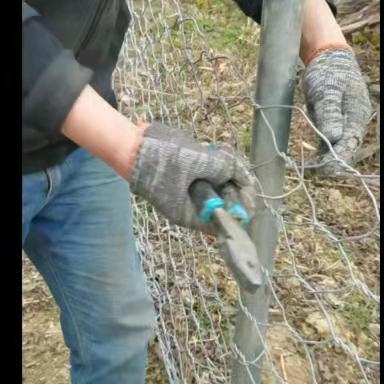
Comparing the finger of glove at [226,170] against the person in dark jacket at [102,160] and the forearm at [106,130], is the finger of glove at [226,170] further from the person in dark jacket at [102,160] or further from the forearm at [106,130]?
the forearm at [106,130]

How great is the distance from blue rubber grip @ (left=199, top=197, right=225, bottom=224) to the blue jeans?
459 millimetres

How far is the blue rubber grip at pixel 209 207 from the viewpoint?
0.96 metres

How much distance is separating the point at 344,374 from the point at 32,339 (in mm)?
1013

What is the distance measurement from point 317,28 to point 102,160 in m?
0.43

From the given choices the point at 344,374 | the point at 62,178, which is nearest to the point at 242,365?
the point at 62,178

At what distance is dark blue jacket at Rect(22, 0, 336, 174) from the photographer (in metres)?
1.00

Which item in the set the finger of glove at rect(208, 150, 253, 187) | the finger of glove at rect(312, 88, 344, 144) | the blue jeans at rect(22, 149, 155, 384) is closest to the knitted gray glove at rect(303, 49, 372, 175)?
the finger of glove at rect(312, 88, 344, 144)

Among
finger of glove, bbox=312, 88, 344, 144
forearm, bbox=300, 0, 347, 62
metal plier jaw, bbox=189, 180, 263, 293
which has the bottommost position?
metal plier jaw, bbox=189, 180, 263, 293

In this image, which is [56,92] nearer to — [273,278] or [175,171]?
[175,171]

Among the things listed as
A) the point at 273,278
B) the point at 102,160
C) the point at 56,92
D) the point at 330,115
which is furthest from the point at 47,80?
the point at 273,278

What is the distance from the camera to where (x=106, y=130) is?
1.01 m

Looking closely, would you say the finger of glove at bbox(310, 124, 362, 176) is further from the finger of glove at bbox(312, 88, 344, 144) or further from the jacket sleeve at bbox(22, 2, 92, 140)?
the jacket sleeve at bbox(22, 2, 92, 140)

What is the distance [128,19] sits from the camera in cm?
137

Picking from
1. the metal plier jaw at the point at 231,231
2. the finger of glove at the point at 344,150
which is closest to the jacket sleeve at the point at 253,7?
the finger of glove at the point at 344,150
